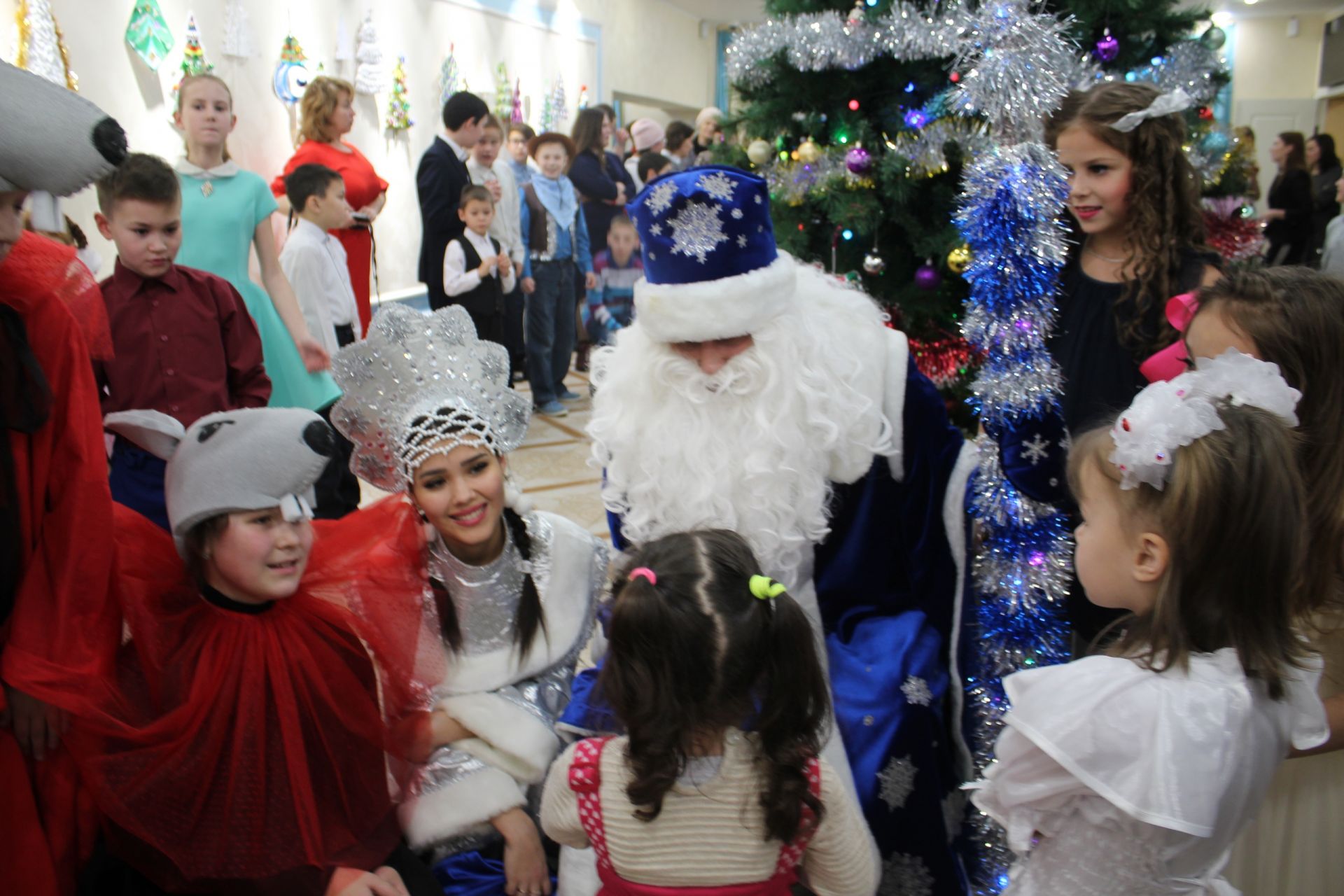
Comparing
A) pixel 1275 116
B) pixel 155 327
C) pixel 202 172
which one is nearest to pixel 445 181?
pixel 202 172

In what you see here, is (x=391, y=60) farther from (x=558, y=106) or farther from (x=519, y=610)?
(x=519, y=610)

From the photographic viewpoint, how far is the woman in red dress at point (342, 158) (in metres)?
5.20

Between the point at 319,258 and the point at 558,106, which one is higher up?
the point at 558,106

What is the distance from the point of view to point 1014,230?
5.16ft

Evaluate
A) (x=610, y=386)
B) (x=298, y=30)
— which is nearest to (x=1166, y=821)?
(x=610, y=386)

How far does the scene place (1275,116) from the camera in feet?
44.3

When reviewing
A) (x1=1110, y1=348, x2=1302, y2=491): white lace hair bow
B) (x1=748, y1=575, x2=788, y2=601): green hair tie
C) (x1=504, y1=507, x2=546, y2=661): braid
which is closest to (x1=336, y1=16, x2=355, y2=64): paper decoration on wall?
(x1=504, y1=507, x2=546, y2=661): braid

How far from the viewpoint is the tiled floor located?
178 inches

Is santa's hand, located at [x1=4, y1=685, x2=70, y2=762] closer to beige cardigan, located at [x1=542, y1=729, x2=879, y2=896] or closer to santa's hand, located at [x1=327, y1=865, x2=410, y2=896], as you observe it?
santa's hand, located at [x1=327, y1=865, x2=410, y2=896]

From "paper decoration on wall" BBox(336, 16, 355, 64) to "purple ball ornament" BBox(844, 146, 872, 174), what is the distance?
513cm

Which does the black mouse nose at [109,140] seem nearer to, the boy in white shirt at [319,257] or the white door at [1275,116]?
the boy in white shirt at [319,257]

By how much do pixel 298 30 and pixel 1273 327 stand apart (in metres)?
6.49

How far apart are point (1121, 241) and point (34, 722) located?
2214 mm

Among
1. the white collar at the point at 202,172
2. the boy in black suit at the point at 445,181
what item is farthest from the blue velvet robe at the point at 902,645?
the boy in black suit at the point at 445,181
